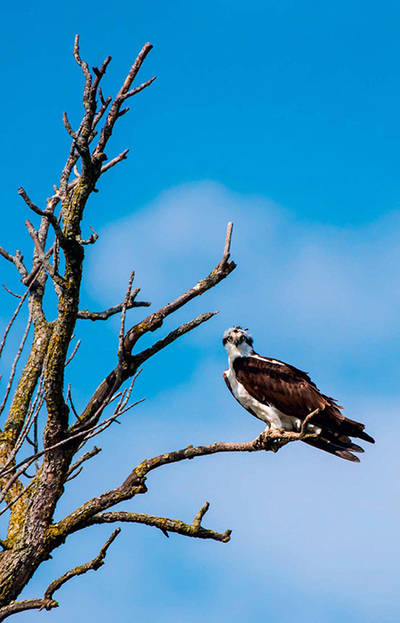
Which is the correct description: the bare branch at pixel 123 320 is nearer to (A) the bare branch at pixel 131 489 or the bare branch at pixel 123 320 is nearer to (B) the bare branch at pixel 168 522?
(A) the bare branch at pixel 131 489

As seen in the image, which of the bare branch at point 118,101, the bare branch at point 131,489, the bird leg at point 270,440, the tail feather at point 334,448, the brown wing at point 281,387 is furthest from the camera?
the brown wing at point 281,387

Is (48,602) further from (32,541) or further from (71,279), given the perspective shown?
(71,279)

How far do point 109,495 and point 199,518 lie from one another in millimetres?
931

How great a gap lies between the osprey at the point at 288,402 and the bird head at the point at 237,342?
180 millimetres

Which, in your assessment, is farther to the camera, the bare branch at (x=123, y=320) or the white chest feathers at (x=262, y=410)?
the white chest feathers at (x=262, y=410)

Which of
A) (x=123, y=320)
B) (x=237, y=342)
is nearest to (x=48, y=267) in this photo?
(x=123, y=320)

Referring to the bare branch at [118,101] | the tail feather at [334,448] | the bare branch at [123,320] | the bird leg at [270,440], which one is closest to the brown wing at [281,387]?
the tail feather at [334,448]

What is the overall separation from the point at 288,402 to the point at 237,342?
140cm

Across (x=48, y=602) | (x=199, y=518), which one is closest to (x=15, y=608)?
(x=48, y=602)

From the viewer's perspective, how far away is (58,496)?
719cm

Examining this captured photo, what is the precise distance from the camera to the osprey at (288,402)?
29.9 ft

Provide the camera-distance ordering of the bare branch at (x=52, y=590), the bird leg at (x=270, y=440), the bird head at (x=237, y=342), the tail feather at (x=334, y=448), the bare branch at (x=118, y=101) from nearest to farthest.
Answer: the bare branch at (x=52, y=590), the bare branch at (x=118, y=101), the bird leg at (x=270, y=440), the tail feather at (x=334, y=448), the bird head at (x=237, y=342)

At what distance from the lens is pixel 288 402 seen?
9.30 meters

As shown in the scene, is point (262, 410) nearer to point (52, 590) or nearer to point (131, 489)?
point (131, 489)
